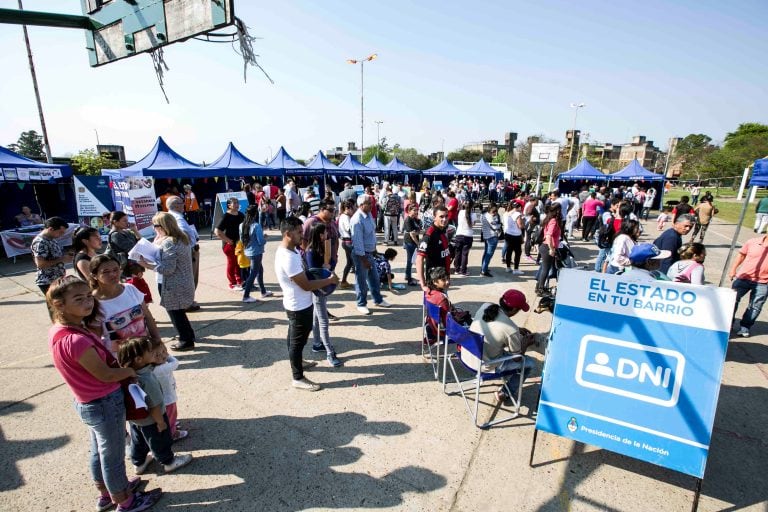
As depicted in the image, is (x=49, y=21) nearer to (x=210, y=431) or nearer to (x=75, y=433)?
(x=75, y=433)

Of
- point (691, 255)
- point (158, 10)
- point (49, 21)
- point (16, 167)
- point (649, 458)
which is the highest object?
point (158, 10)

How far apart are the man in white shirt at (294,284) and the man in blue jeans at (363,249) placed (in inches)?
78.1

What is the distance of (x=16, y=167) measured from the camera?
9586 millimetres

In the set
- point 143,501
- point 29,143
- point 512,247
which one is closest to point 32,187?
point 143,501

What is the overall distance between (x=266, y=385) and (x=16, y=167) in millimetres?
11096

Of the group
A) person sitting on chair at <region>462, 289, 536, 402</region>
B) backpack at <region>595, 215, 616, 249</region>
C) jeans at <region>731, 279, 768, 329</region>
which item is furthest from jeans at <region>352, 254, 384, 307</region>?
jeans at <region>731, 279, 768, 329</region>

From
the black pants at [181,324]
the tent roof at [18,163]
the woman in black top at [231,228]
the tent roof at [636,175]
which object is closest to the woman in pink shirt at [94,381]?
the black pants at [181,324]

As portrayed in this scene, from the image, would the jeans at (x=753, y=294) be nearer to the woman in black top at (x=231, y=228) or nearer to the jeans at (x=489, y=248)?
the jeans at (x=489, y=248)

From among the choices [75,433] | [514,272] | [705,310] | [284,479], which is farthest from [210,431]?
[514,272]

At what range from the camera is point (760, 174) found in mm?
5742

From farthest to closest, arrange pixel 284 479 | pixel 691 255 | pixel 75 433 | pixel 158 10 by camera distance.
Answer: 1. pixel 691 255
2. pixel 158 10
3. pixel 75 433
4. pixel 284 479

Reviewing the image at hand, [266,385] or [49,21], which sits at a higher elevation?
[49,21]

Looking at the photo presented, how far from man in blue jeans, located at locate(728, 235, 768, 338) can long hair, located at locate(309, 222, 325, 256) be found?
5.46m

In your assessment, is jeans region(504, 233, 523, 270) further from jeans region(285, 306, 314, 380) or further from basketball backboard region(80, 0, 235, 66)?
basketball backboard region(80, 0, 235, 66)
